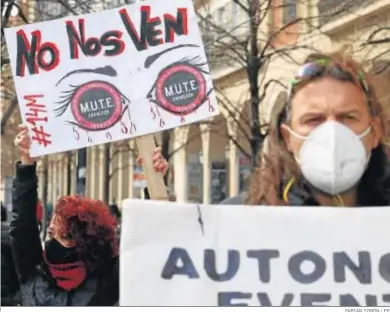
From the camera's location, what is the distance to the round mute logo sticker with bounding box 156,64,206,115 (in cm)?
424

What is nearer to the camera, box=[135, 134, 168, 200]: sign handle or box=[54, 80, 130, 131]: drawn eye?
box=[135, 134, 168, 200]: sign handle

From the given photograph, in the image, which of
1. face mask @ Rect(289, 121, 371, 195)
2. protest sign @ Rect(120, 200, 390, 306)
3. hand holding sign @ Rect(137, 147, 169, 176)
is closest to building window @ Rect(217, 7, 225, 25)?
hand holding sign @ Rect(137, 147, 169, 176)

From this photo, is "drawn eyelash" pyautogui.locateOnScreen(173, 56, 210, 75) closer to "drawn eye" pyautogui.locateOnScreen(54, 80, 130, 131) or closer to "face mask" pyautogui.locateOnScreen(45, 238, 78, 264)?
"drawn eye" pyautogui.locateOnScreen(54, 80, 130, 131)

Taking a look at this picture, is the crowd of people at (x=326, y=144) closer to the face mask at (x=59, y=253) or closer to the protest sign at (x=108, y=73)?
the protest sign at (x=108, y=73)

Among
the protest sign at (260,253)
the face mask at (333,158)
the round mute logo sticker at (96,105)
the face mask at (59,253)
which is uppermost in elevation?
the round mute logo sticker at (96,105)

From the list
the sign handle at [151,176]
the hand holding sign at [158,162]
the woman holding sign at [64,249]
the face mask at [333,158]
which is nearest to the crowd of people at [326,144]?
the face mask at [333,158]

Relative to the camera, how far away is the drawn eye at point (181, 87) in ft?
13.8

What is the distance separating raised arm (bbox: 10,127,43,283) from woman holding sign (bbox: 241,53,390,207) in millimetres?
1440

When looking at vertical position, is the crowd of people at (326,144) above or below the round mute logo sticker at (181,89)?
below

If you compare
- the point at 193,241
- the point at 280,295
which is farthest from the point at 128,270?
the point at 280,295

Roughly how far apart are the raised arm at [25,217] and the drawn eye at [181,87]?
28.1 inches

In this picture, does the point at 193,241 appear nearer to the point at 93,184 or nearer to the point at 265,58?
the point at 265,58

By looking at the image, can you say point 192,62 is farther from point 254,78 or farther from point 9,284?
point 254,78

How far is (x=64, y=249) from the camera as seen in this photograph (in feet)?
13.9
